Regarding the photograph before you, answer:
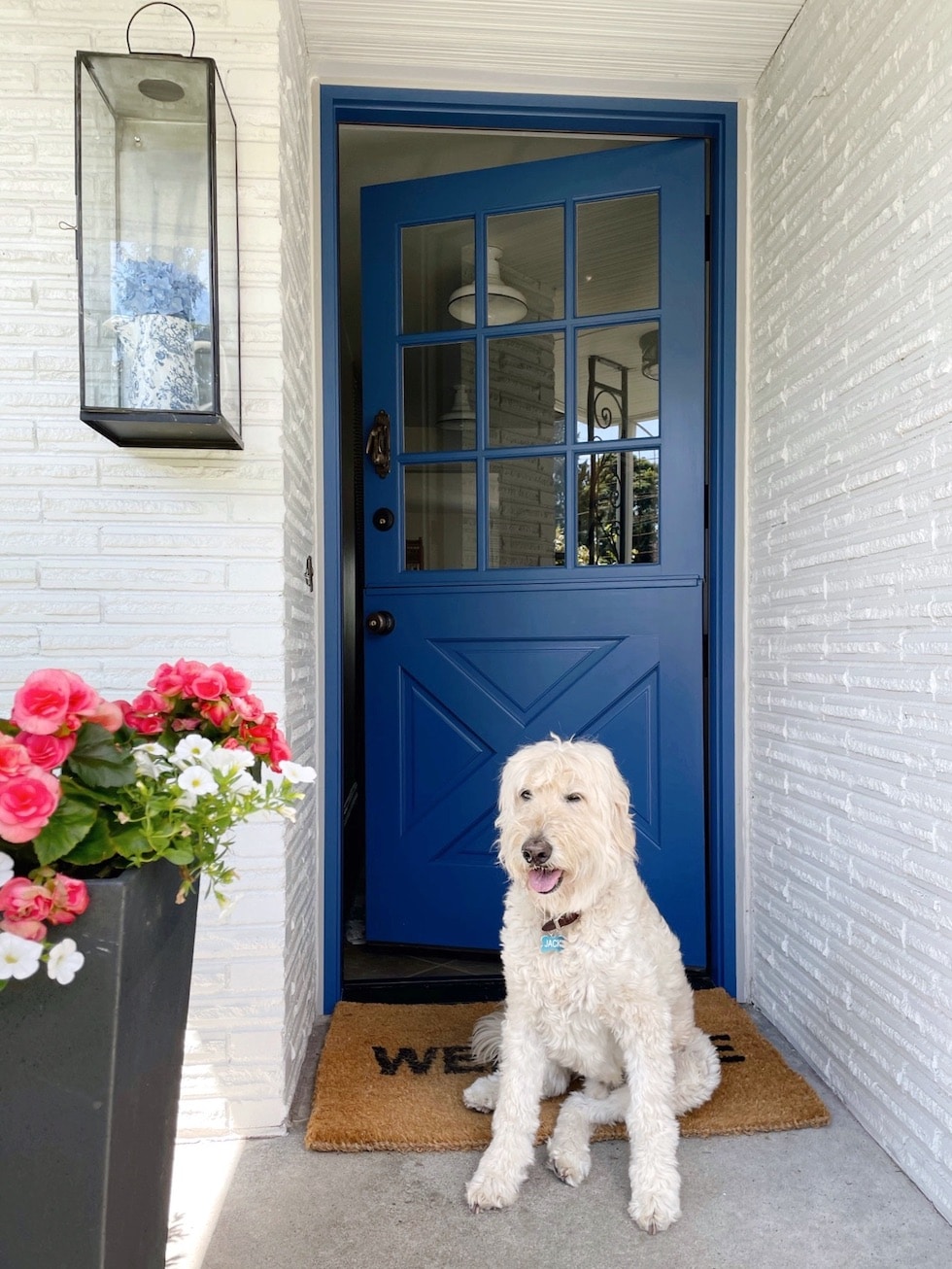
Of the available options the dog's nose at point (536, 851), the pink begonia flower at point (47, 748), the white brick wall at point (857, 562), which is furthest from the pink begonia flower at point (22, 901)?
the white brick wall at point (857, 562)

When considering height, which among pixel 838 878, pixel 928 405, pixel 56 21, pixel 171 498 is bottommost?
pixel 838 878

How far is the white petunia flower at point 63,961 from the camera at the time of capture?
92 centimetres

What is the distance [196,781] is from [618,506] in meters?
2.00

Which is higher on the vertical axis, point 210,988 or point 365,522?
point 365,522

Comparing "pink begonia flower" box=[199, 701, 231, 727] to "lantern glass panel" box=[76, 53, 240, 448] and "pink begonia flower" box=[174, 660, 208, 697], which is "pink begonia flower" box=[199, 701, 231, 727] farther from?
"lantern glass panel" box=[76, 53, 240, 448]

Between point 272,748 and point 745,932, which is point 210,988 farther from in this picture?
point 745,932

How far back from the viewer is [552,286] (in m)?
2.83

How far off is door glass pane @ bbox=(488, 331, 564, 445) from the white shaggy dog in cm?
141

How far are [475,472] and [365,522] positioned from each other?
403mm

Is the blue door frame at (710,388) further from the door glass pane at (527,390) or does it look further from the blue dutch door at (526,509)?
the door glass pane at (527,390)

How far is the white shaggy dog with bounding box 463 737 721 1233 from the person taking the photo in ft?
5.37

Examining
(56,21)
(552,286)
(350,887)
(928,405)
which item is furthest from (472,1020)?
(56,21)

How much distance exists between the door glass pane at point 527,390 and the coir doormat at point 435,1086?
70.2 inches

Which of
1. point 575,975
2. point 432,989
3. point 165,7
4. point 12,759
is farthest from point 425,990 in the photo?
point 165,7
